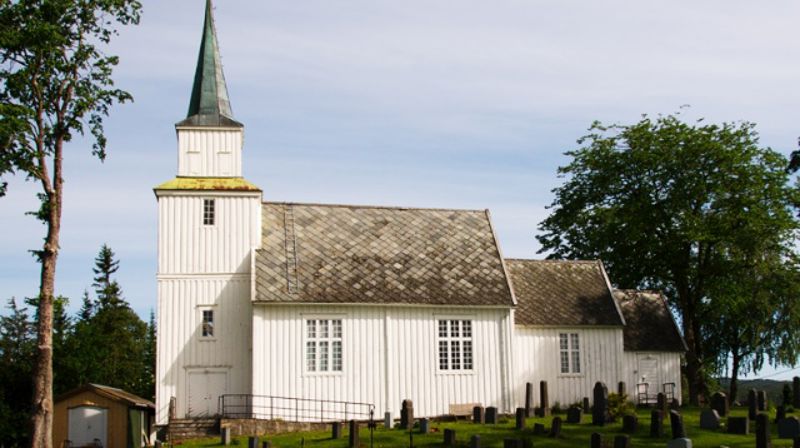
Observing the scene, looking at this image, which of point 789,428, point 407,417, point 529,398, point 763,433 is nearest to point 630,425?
point 789,428

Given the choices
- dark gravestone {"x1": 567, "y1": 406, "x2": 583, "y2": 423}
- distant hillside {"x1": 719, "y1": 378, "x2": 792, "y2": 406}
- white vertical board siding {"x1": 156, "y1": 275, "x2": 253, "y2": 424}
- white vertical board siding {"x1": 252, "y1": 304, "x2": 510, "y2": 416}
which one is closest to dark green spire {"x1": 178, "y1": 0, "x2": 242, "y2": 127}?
white vertical board siding {"x1": 156, "y1": 275, "x2": 253, "y2": 424}

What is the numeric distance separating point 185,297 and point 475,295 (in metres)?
10.5

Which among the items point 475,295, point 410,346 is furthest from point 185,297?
point 475,295

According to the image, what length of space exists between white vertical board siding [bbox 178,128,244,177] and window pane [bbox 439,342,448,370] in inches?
382

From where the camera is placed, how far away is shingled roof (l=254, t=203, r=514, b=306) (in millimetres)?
35031

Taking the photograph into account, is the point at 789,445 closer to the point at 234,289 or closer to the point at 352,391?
the point at 352,391

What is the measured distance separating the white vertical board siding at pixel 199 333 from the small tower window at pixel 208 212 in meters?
2.12

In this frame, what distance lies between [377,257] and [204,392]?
813 cm

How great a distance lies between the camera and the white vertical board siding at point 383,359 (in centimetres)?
3391

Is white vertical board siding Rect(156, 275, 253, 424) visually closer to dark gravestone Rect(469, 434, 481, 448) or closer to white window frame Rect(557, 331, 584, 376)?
dark gravestone Rect(469, 434, 481, 448)

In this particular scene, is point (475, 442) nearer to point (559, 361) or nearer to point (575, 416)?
point (575, 416)

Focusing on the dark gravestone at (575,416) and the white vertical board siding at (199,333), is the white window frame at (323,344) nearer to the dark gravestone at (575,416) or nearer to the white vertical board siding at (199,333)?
the white vertical board siding at (199,333)

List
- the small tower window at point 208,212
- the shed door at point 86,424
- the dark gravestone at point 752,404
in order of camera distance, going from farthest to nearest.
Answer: the small tower window at point 208,212 < the shed door at point 86,424 < the dark gravestone at point 752,404

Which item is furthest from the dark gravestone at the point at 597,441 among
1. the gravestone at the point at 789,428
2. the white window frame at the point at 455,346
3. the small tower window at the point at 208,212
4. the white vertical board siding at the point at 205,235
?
the small tower window at the point at 208,212
